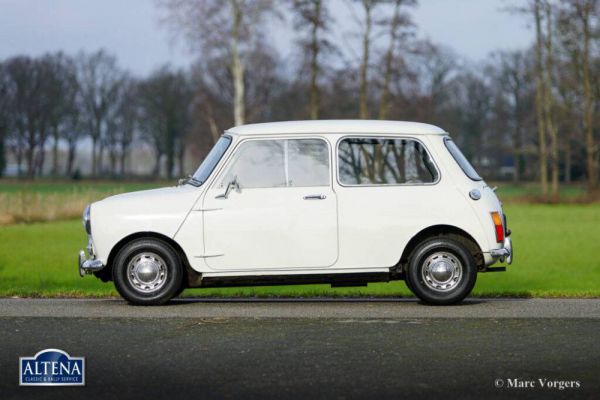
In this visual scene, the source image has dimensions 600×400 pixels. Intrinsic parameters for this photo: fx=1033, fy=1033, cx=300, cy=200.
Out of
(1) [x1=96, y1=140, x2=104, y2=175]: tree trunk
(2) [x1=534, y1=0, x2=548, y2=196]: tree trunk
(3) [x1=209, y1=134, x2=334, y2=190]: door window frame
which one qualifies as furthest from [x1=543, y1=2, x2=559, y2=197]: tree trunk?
(1) [x1=96, y1=140, x2=104, y2=175]: tree trunk

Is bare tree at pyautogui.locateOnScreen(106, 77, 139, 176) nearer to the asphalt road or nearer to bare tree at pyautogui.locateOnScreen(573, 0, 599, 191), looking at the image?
bare tree at pyautogui.locateOnScreen(573, 0, 599, 191)

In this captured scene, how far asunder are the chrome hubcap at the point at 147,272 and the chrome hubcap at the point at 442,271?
8.29 feet

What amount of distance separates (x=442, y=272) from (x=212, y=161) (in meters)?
2.53

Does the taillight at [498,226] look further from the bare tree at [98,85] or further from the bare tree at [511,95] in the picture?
the bare tree at [98,85]

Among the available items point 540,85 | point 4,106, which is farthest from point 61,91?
point 540,85

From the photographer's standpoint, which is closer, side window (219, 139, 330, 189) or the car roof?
side window (219, 139, 330, 189)

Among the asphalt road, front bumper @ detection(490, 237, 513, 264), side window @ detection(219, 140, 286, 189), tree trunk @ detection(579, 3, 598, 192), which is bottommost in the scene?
the asphalt road

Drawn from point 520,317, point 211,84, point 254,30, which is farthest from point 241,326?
point 211,84

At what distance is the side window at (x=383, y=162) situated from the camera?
33.2ft

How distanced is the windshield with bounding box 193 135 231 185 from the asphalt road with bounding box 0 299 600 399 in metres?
1.28

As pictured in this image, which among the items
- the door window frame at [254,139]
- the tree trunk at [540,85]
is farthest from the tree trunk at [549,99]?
the door window frame at [254,139]

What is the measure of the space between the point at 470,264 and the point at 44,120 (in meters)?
75.7

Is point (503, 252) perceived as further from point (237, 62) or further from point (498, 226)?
point (237, 62)

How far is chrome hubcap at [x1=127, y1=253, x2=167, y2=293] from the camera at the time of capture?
9.94 m
